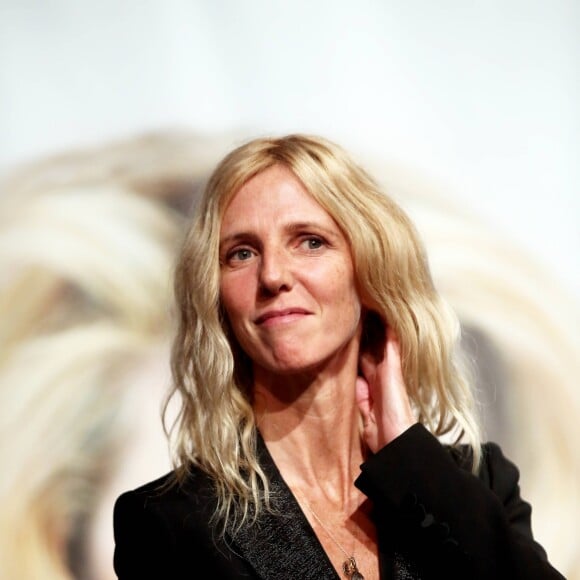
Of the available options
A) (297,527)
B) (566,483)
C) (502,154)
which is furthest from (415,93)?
(297,527)

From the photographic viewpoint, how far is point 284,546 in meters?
1.70

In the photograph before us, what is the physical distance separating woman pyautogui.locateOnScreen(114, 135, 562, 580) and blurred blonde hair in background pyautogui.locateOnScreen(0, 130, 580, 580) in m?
0.34

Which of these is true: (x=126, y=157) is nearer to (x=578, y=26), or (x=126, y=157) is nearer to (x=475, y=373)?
(x=475, y=373)

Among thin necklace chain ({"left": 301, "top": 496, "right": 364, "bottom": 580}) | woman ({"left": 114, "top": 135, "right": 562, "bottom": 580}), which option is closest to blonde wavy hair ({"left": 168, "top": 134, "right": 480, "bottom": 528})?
woman ({"left": 114, "top": 135, "right": 562, "bottom": 580})

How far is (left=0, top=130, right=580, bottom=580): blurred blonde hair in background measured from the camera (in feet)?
7.02

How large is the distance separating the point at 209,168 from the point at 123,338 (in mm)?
420

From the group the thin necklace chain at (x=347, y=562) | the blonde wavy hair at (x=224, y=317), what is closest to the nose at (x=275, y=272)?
the blonde wavy hair at (x=224, y=317)

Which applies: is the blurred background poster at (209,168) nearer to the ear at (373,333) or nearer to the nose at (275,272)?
the ear at (373,333)

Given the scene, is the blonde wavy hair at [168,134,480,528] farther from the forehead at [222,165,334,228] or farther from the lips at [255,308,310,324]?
the lips at [255,308,310,324]

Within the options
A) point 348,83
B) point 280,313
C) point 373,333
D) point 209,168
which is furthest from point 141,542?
point 348,83

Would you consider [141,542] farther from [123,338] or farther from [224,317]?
[123,338]

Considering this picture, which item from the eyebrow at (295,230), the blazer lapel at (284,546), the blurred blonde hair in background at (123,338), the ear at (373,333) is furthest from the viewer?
the blurred blonde hair in background at (123,338)

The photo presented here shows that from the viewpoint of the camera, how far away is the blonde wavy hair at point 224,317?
5.96 feet

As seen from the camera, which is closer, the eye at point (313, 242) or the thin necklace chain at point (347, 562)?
the thin necklace chain at point (347, 562)
